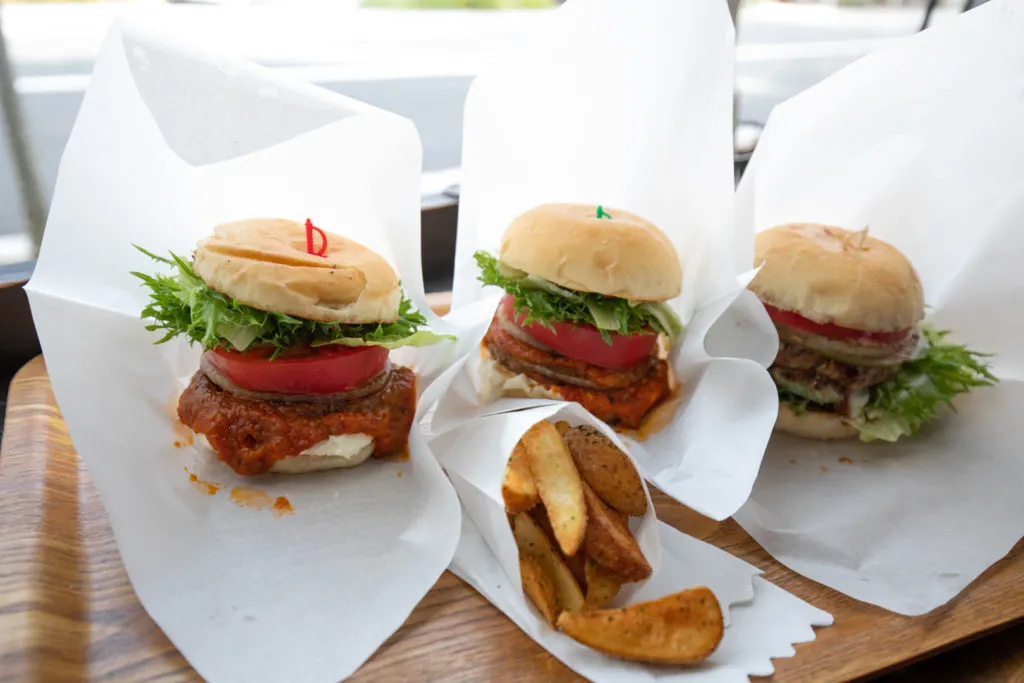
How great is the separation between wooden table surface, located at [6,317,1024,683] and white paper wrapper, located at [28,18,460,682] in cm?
7

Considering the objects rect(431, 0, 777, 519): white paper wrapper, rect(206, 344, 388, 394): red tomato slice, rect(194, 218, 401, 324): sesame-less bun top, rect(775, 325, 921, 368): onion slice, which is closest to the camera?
rect(194, 218, 401, 324): sesame-less bun top

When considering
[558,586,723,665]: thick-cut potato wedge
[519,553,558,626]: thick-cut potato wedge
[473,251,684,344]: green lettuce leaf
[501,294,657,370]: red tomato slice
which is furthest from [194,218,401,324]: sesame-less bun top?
[558,586,723,665]: thick-cut potato wedge

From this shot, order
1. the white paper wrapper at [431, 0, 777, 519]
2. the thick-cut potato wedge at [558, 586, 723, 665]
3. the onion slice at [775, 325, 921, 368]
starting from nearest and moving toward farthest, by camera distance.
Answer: the thick-cut potato wedge at [558, 586, 723, 665], the white paper wrapper at [431, 0, 777, 519], the onion slice at [775, 325, 921, 368]

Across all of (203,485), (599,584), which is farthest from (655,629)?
(203,485)

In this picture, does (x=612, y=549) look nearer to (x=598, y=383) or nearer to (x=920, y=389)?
(x=598, y=383)

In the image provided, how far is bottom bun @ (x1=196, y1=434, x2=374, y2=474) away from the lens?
7.23 feet

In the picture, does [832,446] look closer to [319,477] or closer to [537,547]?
[537,547]

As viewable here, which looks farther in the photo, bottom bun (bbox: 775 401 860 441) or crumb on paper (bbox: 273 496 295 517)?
bottom bun (bbox: 775 401 860 441)

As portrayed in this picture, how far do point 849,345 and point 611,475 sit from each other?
1219 mm

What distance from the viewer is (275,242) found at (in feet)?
7.11

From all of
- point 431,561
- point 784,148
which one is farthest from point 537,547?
point 784,148

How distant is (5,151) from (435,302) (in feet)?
5.15

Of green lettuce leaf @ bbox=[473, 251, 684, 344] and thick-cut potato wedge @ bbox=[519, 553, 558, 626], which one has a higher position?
green lettuce leaf @ bbox=[473, 251, 684, 344]

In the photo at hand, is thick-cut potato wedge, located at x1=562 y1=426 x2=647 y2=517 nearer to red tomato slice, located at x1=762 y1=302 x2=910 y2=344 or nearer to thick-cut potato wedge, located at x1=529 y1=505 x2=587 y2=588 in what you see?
thick-cut potato wedge, located at x1=529 y1=505 x2=587 y2=588
